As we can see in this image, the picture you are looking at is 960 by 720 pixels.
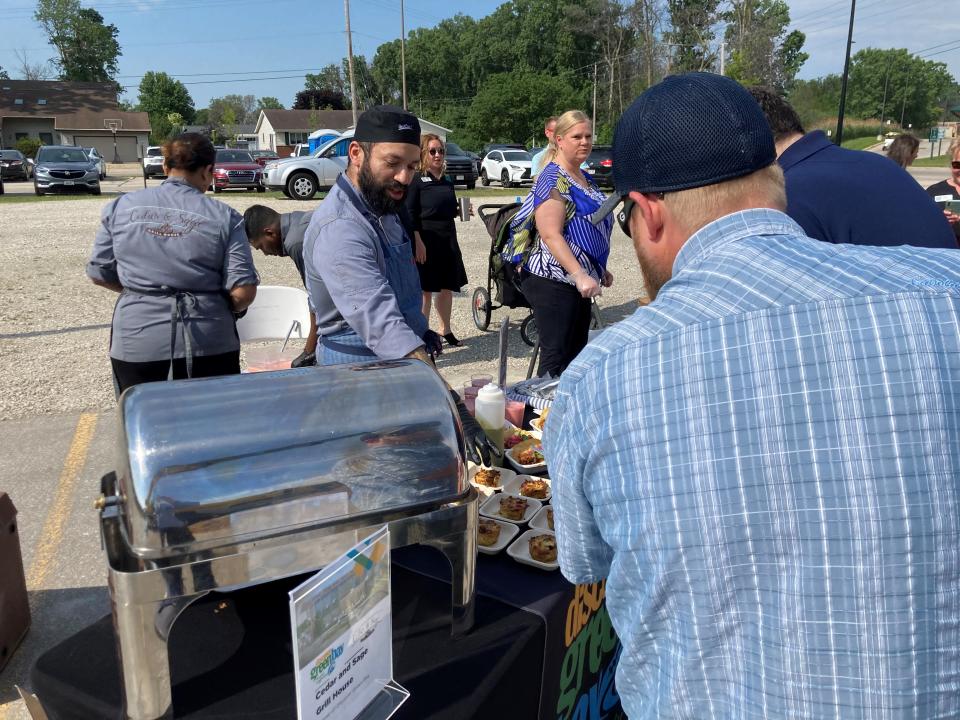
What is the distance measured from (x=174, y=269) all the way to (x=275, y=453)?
5.99 feet

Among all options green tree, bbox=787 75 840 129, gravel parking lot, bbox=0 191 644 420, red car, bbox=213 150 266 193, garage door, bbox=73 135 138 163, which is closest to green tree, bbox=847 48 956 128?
green tree, bbox=787 75 840 129

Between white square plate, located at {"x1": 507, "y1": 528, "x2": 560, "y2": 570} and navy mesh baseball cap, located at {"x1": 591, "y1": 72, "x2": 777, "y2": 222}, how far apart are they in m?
0.99

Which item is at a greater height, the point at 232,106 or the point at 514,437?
the point at 232,106

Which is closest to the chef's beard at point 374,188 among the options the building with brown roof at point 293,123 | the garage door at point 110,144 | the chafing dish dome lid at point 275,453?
the chafing dish dome lid at point 275,453

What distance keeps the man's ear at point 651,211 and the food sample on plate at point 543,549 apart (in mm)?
942

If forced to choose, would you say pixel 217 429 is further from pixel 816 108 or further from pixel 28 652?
pixel 816 108

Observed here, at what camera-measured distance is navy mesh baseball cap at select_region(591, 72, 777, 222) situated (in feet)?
2.99

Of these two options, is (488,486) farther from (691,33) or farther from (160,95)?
(160,95)

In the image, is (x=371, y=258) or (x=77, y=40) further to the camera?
(x=77, y=40)

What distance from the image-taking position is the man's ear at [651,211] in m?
0.96

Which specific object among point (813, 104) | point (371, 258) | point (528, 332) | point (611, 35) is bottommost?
point (528, 332)

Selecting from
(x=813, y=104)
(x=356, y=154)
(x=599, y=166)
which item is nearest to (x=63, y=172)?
(x=599, y=166)

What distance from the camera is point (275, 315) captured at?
4.05m

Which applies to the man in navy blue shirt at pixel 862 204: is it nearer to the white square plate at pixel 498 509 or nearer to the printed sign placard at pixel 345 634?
the white square plate at pixel 498 509
